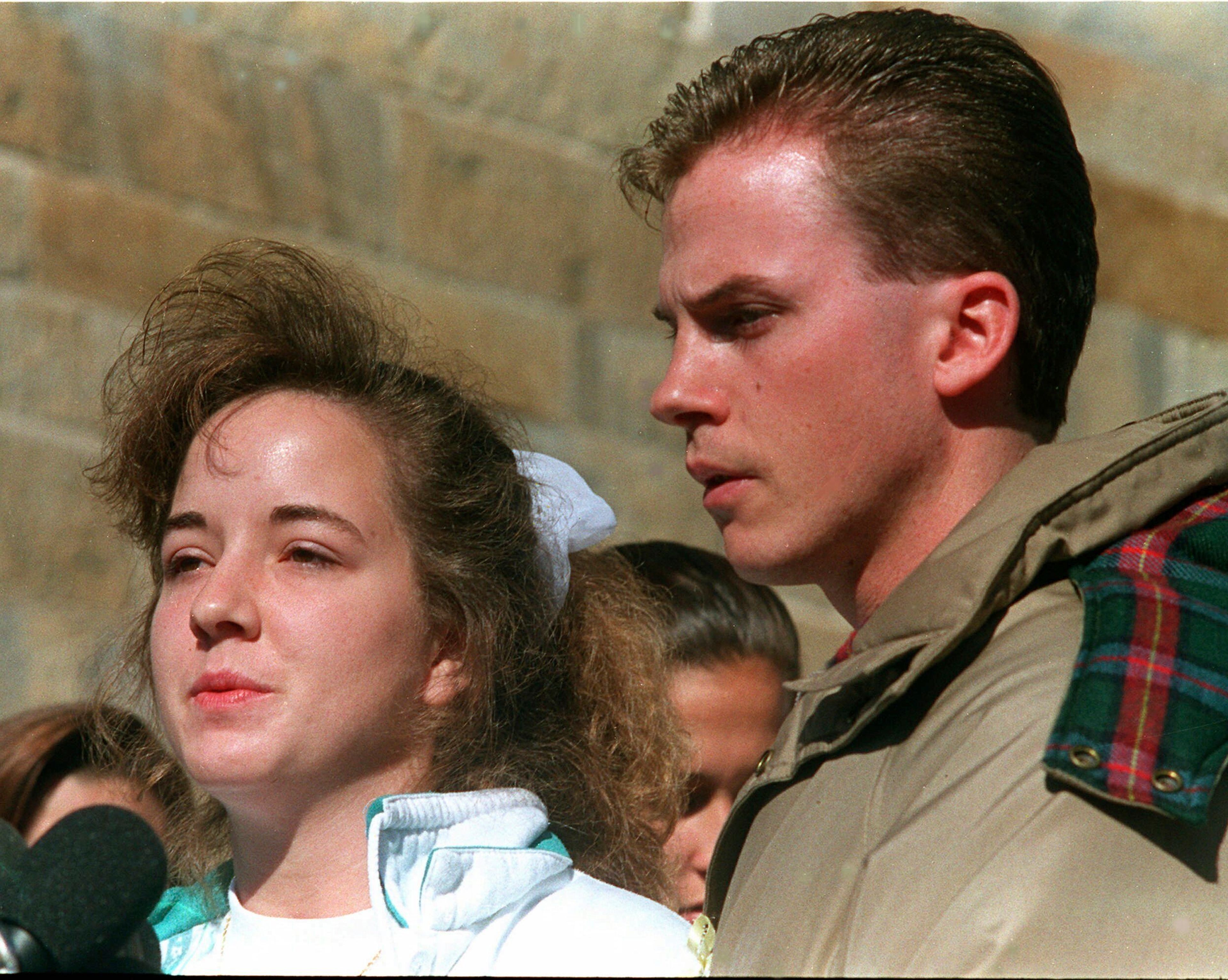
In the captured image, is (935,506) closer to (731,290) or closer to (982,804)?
(731,290)

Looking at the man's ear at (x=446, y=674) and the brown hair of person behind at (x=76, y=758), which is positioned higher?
the man's ear at (x=446, y=674)

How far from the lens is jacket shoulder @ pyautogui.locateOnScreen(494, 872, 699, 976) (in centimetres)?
192

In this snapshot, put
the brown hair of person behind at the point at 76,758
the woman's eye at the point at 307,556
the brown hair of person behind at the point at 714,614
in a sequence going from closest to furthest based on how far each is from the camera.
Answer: the woman's eye at the point at 307,556 < the brown hair of person behind at the point at 76,758 < the brown hair of person behind at the point at 714,614

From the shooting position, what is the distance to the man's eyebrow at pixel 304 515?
206cm

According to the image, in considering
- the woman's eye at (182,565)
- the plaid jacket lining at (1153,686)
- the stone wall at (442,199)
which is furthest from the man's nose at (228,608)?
the stone wall at (442,199)

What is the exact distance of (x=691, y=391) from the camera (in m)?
1.89

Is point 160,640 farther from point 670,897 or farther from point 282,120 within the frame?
point 282,120

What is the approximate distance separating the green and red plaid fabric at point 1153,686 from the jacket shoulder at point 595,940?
65cm

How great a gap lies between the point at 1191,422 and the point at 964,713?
1.37 feet

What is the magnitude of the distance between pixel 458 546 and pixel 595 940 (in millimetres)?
578

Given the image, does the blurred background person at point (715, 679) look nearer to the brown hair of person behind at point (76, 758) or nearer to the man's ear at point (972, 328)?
the brown hair of person behind at point (76, 758)

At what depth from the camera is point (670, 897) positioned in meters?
2.39

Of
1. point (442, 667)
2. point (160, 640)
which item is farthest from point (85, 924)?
point (442, 667)

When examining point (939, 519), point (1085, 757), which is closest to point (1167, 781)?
point (1085, 757)
